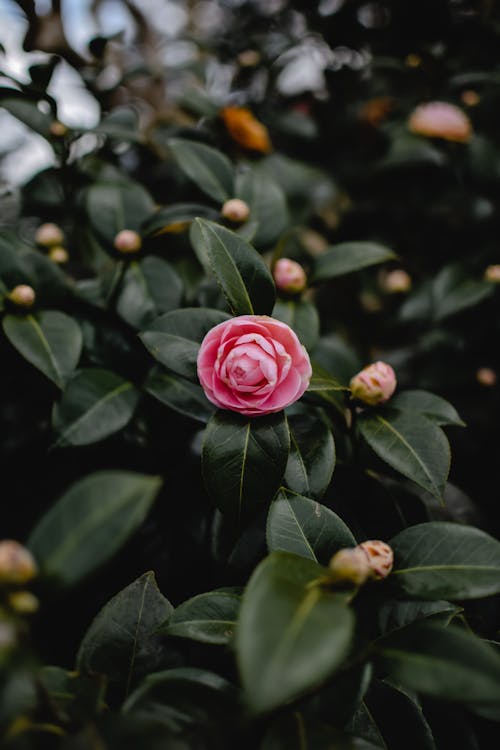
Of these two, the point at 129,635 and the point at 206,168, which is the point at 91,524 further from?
the point at 206,168

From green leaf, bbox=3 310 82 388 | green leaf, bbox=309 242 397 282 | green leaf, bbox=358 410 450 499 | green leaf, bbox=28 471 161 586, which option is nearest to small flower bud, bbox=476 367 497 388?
green leaf, bbox=309 242 397 282

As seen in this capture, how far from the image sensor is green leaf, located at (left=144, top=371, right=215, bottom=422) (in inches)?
33.2

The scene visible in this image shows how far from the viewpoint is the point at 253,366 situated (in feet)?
2.23

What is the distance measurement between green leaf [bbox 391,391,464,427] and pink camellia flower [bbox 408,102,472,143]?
889 millimetres

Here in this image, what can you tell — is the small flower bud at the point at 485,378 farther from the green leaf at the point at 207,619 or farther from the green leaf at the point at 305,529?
Answer: the green leaf at the point at 207,619

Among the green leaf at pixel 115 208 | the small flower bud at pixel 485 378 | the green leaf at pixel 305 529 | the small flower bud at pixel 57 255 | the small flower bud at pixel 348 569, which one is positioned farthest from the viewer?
the small flower bud at pixel 485 378

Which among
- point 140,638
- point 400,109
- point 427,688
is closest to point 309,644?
point 427,688

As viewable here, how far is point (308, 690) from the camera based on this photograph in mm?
572

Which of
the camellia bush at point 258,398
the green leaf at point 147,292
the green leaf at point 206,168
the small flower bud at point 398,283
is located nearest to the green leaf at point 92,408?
the camellia bush at point 258,398

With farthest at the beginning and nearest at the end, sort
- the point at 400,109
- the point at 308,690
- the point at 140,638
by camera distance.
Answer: the point at 400,109, the point at 140,638, the point at 308,690

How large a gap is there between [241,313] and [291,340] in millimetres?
79

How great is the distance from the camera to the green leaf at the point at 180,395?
84 centimetres

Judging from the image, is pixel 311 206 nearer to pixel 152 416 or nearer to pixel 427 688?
pixel 152 416

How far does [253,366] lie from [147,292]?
13.6 inches
